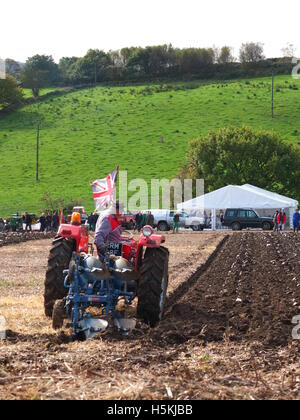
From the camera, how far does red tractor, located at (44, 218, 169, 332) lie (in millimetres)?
10414

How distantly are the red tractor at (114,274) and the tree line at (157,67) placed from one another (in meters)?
96.5

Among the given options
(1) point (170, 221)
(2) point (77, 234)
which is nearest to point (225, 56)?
(1) point (170, 221)

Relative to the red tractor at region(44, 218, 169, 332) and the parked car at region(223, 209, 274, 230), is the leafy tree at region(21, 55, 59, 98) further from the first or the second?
the red tractor at region(44, 218, 169, 332)

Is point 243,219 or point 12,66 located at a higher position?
point 12,66

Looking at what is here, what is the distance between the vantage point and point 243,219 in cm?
5219

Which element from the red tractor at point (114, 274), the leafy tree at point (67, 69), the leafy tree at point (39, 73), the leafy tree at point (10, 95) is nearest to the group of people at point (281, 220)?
the red tractor at point (114, 274)

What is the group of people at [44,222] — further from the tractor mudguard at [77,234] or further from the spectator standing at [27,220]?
the tractor mudguard at [77,234]

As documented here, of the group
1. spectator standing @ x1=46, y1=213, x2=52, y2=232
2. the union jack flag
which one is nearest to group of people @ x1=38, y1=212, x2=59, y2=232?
spectator standing @ x1=46, y1=213, x2=52, y2=232

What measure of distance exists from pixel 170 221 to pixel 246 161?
1570cm

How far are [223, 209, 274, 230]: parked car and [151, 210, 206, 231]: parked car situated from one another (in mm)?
1897

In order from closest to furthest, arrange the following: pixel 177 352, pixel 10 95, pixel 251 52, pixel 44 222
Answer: pixel 177 352 → pixel 44 222 → pixel 10 95 → pixel 251 52

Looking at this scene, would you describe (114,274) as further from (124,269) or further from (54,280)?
(54,280)

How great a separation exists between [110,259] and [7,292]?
4643mm
